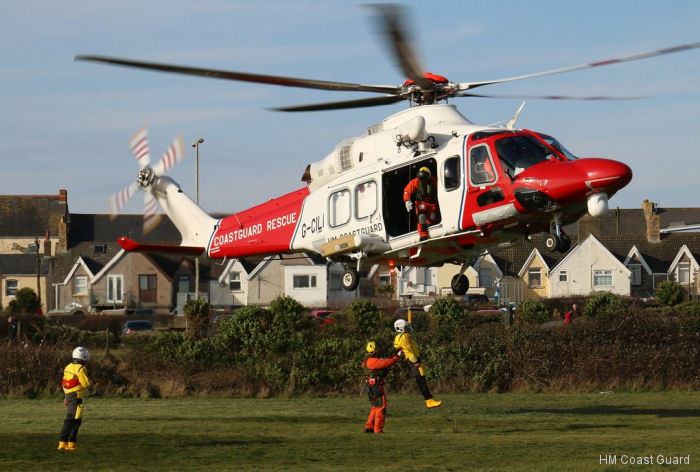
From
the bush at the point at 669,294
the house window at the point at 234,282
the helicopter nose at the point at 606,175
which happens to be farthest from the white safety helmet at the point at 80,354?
the house window at the point at 234,282

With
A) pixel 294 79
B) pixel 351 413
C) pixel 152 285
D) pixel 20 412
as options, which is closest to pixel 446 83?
pixel 294 79

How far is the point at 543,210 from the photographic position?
65.9 ft

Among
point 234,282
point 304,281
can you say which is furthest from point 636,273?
point 234,282

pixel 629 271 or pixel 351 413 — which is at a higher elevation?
pixel 629 271

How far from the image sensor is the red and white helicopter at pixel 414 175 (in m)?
19.7

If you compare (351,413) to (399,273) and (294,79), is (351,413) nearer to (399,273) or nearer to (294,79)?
(399,273)

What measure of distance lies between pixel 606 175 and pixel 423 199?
4.05 metres

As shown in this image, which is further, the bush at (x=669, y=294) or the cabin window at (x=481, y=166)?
the bush at (x=669, y=294)

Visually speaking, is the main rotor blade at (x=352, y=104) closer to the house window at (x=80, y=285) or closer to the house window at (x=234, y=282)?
the house window at (x=234, y=282)

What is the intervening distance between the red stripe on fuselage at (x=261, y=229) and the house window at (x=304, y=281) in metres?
55.2

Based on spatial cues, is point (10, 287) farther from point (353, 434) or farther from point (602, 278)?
point (353, 434)

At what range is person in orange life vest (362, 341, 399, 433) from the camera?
2080cm

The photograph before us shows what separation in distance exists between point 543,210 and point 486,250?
9.71 feet

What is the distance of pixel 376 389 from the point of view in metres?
20.8
